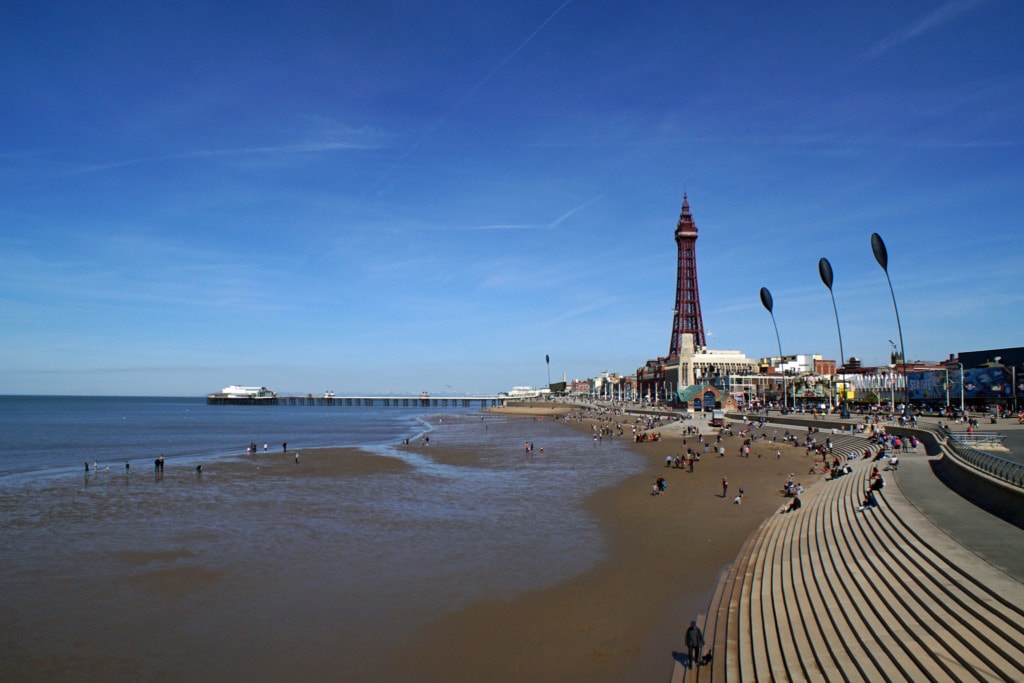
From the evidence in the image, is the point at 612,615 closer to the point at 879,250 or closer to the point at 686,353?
the point at 879,250

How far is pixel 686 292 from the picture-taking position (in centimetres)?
12181

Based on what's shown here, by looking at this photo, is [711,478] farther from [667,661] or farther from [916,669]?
[916,669]

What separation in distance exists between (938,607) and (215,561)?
548 inches

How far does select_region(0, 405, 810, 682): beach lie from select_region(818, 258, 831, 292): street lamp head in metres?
23.9

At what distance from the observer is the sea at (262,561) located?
33.0 feet

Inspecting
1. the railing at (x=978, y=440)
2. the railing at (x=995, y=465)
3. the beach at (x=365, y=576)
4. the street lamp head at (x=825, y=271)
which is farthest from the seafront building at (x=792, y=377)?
the beach at (x=365, y=576)

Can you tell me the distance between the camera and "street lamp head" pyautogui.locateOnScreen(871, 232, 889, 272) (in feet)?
118

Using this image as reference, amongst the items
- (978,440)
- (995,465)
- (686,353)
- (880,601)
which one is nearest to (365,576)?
(880,601)

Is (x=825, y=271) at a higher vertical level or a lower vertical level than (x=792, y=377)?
higher

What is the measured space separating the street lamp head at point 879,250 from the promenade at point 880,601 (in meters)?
25.5

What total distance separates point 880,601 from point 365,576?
9.48 metres

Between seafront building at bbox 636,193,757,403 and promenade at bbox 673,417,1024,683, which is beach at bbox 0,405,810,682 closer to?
promenade at bbox 673,417,1024,683

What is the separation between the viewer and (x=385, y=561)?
48.3 ft

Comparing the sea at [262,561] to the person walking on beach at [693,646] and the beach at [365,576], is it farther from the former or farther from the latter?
the person walking on beach at [693,646]
